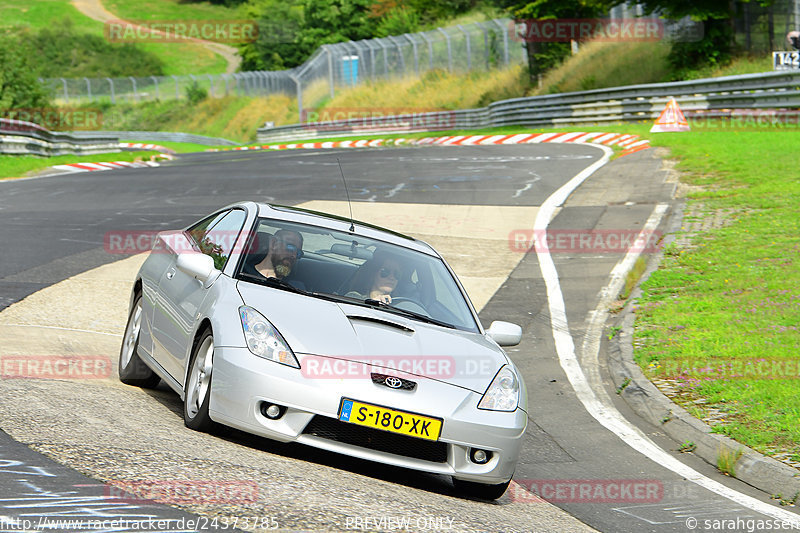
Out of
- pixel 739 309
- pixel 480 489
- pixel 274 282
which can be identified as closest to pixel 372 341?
pixel 274 282

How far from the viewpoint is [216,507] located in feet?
14.7

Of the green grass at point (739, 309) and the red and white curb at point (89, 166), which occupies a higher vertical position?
the red and white curb at point (89, 166)

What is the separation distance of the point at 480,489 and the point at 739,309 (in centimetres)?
531

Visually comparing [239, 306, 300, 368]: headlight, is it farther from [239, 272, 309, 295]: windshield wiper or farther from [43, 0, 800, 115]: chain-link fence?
[43, 0, 800, 115]: chain-link fence

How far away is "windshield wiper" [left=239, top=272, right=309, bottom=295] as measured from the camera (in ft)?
21.2

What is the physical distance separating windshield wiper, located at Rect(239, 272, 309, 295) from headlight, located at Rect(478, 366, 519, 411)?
1.34 metres

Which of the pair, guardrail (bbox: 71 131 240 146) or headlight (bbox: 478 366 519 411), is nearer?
→ headlight (bbox: 478 366 519 411)

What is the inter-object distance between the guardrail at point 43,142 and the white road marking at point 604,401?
1792 centimetres

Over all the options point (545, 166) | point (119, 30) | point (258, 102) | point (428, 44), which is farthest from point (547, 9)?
point (119, 30)

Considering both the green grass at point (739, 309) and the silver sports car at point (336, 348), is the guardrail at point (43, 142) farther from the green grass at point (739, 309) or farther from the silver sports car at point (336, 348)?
the silver sports car at point (336, 348)

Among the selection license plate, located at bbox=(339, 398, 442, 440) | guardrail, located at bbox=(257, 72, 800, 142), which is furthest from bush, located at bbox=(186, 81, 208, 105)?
license plate, located at bbox=(339, 398, 442, 440)

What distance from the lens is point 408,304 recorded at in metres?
6.74

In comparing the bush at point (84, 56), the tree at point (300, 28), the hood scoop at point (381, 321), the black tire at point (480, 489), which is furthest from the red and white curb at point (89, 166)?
the bush at point (84, 56)

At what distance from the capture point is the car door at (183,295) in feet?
21.4
